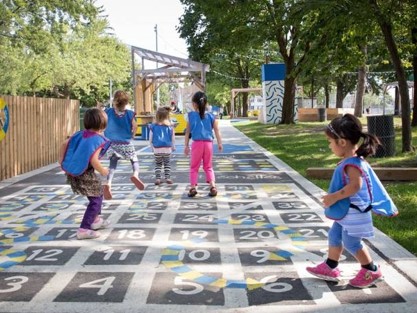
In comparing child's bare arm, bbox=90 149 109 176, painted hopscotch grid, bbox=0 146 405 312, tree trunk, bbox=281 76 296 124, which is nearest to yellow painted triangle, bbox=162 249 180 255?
painted hopscotch grid, bbox=0 146 405 312

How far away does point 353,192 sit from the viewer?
12.1 ft

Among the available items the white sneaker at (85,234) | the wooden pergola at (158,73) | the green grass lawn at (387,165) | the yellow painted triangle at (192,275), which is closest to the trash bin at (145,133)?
the wooden pergola at (158,73)

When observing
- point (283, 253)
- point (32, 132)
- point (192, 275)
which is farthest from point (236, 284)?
point (32, 132)

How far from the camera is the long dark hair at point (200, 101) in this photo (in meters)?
7.88

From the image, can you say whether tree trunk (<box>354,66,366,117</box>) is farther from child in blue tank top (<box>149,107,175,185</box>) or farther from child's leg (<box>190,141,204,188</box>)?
child's leg (<box>190,141,204,188</box>)

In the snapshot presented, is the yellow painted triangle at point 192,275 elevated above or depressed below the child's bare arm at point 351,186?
below

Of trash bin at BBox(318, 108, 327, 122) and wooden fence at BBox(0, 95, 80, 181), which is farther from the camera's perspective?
trash bin at BBox(318, 108, 327, 122)

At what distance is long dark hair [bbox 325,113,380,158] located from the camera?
12.4ft

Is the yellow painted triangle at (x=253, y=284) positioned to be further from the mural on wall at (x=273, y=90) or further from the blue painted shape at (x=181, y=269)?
the mural on wall at (x=273, y=90)

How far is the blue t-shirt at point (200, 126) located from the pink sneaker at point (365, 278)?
4406 mm

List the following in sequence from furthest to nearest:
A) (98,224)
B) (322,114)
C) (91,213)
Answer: (322,114) → (98,224) → (91,213)

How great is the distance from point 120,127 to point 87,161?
104 inches

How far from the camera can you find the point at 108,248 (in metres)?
5.05

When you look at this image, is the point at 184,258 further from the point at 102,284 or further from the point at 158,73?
the point at 158,73
